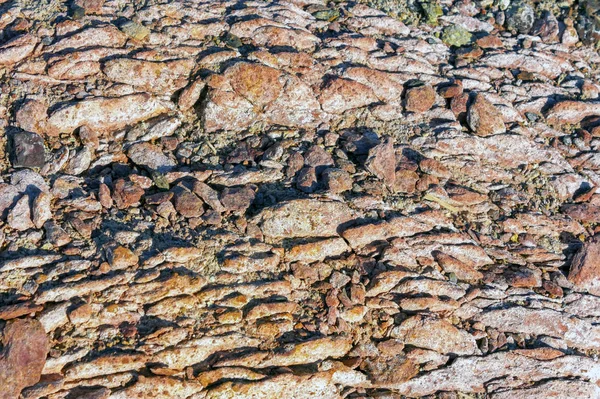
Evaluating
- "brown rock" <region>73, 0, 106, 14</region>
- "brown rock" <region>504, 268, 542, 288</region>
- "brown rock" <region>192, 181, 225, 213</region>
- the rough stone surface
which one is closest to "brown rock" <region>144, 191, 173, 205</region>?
the rough stone surface

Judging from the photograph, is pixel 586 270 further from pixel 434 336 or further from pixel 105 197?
pixel 105 197

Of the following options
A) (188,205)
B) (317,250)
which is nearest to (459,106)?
(317,250)

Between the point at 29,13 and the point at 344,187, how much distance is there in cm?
414

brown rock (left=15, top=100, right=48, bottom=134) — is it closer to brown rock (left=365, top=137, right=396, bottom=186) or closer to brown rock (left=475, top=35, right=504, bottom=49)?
brown rock (left=365, top=137, right=396, bottom=186)

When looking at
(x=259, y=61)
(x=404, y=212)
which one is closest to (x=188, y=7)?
(x=259, y=61)

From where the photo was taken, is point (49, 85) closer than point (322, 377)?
No

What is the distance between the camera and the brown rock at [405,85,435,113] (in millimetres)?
7668

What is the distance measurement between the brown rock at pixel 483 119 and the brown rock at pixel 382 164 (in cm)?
133

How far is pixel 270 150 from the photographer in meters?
6.95

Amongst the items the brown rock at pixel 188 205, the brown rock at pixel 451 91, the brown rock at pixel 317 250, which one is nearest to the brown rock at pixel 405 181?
the brown rock at pixel 317 250

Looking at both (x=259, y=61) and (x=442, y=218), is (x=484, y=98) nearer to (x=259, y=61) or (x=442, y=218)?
(x=442, y=218)

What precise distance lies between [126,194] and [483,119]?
13.3ft

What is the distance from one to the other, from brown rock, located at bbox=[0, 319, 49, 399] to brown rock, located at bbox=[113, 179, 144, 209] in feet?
4.65

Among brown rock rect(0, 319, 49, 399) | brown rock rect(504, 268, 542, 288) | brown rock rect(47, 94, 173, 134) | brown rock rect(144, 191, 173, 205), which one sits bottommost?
brown rock rect(504, 268, 542, 288)
